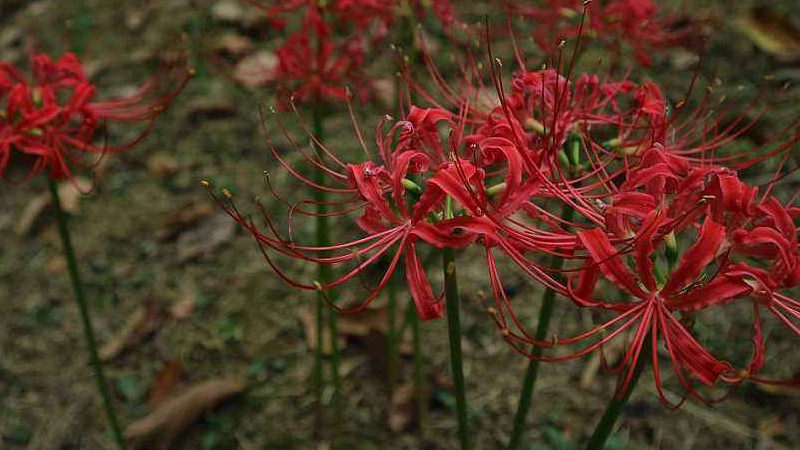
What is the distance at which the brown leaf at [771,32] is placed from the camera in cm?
332

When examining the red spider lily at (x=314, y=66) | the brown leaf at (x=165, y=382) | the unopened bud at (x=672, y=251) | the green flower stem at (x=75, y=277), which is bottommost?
the brown leaf at (x=165, y=382)

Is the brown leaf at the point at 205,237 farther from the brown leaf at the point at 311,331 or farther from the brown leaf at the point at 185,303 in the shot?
the brown leaf at the point at 311,331

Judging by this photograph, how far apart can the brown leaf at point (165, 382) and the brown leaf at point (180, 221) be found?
649 millimetres

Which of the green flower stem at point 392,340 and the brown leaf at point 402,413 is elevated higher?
the green flower stem at point 392,340

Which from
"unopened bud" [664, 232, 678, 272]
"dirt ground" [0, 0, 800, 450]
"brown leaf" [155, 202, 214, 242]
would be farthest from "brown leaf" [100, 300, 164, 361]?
"unopened bud" [664, 232, 678, 272]

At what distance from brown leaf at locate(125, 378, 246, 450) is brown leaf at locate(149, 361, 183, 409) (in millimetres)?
46

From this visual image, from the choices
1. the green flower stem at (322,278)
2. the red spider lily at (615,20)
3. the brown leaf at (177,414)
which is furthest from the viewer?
the brown leaf at (177,414)

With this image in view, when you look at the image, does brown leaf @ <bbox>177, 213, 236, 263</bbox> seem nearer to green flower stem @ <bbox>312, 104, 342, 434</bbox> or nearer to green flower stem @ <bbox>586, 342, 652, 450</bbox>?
green flower stem @ <bbox>312, 104, 342, 434</bbox>

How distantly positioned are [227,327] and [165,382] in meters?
0.29

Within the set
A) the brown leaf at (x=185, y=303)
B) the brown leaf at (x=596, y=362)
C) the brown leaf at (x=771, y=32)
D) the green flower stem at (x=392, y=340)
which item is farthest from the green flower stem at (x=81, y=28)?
the brown leaf at (x=771, y=32)

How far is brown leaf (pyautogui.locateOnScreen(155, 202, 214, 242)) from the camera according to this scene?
318cm

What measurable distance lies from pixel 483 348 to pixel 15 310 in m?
1.60

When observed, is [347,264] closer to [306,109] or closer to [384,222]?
[306,109]

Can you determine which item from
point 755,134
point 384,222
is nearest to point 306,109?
point 755,134
